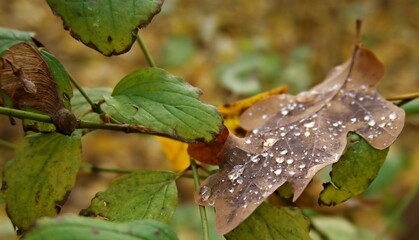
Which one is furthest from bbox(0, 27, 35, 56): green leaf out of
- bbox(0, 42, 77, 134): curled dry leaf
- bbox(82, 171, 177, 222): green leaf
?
bbox(82, 171, 177, 222): green leaf

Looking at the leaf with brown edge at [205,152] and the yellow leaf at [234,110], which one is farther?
the yellow leaf at [234,110]

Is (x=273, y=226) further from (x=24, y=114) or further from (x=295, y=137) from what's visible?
(x=24, y=114)

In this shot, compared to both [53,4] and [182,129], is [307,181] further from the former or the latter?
[53,4]

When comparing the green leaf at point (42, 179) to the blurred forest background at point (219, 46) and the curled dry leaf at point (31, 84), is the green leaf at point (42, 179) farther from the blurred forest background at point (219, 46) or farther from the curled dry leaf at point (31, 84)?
the blurred forest background at point (219, 46)

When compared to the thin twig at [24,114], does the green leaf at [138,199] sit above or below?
below

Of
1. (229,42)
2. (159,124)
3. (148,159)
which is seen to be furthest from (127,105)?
(229,42)

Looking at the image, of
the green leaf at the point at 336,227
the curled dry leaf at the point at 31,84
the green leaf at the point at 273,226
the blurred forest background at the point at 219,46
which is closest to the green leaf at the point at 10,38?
the curled dry leaf at the point at 31,84

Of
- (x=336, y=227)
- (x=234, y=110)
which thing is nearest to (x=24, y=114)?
(x=234, y=110)
